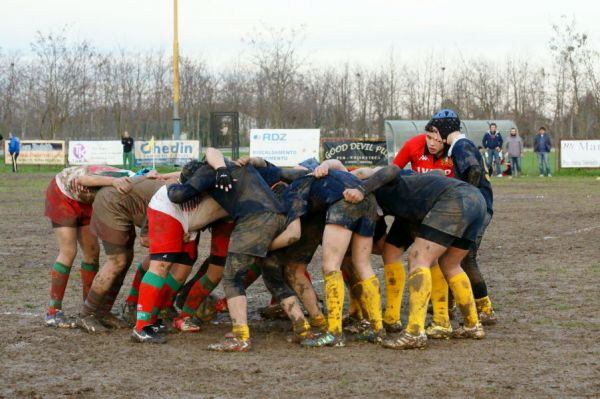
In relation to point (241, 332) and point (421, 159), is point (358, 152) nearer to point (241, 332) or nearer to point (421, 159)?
point (421, 159)

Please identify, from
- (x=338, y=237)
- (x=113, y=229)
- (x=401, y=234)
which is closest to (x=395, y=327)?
(x=401, y=234)

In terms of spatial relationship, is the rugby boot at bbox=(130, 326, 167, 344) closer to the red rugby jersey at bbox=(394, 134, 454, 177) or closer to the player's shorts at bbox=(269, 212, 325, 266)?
the player's shorts at bbox=(269, 212, 325, 266)

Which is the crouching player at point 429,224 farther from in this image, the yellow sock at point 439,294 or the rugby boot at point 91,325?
the rugby boot at point 91,325

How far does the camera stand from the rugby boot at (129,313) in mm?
8602

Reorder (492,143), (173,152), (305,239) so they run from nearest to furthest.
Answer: (305,239) → (492,143) → (173,152)

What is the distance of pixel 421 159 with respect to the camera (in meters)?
8.91

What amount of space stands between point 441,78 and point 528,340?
177 feet

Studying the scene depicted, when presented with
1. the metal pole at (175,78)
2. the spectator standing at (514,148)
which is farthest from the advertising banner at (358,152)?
the metal pole at (175,78)

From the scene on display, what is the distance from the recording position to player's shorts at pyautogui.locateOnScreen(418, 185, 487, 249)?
741cm

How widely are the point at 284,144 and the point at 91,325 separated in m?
29.4

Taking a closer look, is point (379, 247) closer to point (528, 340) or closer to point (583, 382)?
point (528, 340)

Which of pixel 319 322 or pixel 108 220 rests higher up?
pixel 108 220

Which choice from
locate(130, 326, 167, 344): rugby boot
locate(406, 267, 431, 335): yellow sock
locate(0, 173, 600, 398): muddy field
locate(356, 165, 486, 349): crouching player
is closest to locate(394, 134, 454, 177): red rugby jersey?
locate(356, 165, 486, 349): crouching player

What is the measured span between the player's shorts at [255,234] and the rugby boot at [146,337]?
38.7 inches
